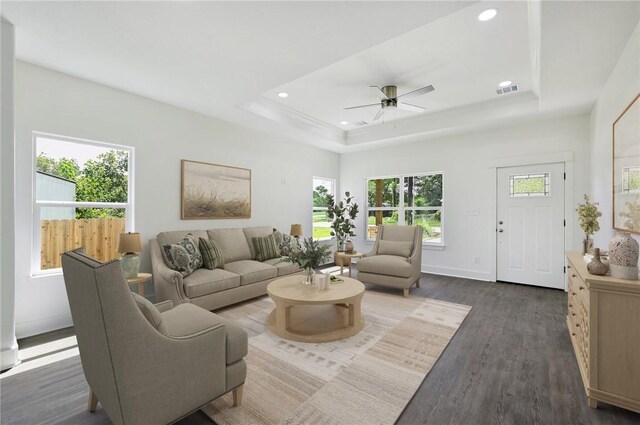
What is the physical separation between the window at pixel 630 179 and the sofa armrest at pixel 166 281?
4210 millimetres

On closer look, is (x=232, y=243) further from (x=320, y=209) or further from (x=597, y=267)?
(x=597, y=267)

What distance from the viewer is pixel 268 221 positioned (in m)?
5.64

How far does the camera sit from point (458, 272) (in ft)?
18.4

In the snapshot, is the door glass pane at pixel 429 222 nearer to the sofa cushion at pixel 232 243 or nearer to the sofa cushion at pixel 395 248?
the sofa cushion at pixel 395 248

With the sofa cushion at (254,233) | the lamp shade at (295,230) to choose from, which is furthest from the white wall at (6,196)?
the lamp shade at (295,230)

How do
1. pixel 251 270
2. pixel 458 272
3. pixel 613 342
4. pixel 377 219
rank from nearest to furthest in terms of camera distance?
pixel 613 342, pixel 251 270, pixel 458 272, pixel 377 219

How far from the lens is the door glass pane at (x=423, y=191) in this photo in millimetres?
5973

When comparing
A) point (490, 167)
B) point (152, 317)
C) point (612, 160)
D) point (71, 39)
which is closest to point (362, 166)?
point (490, 167)

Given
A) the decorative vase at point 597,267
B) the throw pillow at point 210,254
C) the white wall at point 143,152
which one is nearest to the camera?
the decorative vase at point 597,267

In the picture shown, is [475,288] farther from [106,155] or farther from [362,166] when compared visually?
[106,155]

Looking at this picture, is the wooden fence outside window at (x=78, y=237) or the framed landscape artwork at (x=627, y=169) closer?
the framed landscape artwork at (x=627, y=169)

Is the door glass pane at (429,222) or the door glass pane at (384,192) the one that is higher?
the door glass pane at (384,192)

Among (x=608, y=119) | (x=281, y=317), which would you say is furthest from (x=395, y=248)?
(x=608, y=119)

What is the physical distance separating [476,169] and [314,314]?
164 inches
